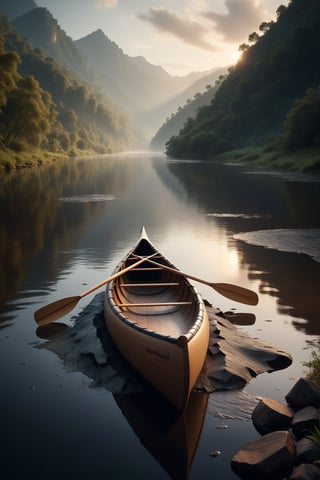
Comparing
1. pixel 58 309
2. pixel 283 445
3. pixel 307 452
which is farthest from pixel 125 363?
pixel 307 452

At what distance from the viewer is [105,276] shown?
1598 centimetres

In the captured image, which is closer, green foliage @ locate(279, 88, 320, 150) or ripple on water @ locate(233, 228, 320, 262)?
ripple on water @ locate(233, 228, 320, 262)

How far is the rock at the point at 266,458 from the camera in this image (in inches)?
236

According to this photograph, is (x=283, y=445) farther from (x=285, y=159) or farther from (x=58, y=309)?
(x=285, y=159)

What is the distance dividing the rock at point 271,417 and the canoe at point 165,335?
1.24m

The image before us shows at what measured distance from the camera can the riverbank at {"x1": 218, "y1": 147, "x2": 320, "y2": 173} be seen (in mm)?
61312

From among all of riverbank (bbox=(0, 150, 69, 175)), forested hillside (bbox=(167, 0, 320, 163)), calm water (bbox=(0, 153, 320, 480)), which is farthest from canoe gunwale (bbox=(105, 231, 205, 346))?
forested hillside (bbox=(167, 0, 320, 163))

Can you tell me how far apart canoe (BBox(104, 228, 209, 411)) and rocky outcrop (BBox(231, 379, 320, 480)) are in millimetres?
1281

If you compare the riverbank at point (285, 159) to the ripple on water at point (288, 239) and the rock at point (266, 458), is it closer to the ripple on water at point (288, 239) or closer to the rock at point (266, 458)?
the ripple on water at point (288, 239)

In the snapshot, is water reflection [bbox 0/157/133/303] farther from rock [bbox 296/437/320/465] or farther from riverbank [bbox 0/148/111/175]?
riverbank [bbox 0/148/111/175]

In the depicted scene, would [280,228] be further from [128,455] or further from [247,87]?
[247,87]

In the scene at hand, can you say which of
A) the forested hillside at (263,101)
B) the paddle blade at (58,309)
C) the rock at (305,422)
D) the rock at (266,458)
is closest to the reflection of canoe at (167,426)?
the rock at (266,458)

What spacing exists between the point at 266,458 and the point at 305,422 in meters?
1.12

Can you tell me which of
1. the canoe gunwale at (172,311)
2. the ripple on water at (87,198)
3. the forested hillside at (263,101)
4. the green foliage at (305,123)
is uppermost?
the forested hillside at (263,101)
